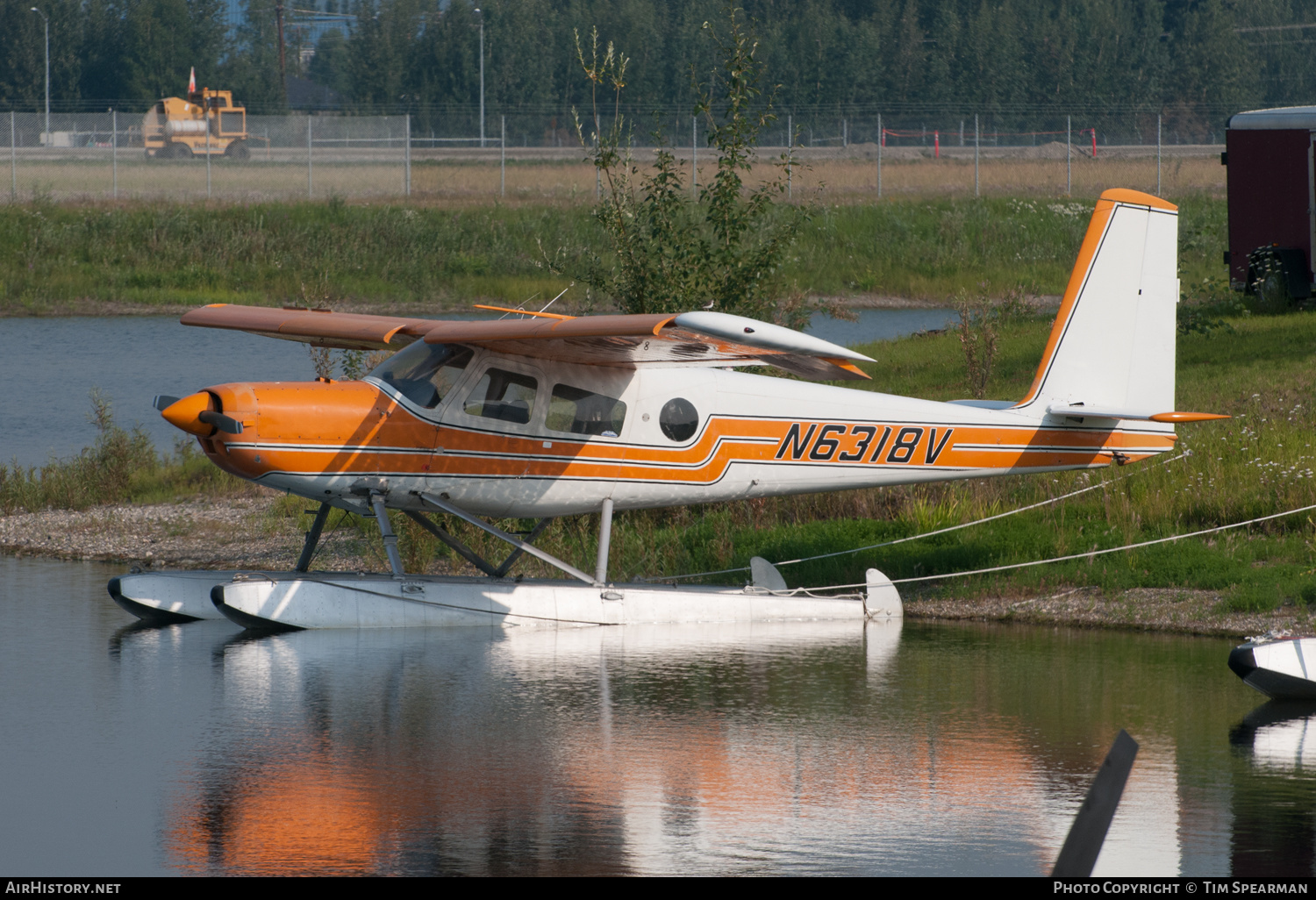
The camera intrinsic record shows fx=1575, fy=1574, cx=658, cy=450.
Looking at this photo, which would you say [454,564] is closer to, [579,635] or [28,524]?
[579,635]

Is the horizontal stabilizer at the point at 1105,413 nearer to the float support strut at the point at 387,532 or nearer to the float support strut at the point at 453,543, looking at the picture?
the float support strut at the point at 453,543

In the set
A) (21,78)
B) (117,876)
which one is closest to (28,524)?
(117,876)

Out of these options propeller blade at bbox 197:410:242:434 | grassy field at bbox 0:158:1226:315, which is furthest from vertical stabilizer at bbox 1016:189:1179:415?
grassy field at bbox 0:158:1226:315

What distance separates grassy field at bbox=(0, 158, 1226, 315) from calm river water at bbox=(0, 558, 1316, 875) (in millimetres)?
23376

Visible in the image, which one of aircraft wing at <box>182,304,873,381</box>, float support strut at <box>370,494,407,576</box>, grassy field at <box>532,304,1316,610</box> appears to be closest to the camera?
aircraft wing at <box>182,304,873,381</box>

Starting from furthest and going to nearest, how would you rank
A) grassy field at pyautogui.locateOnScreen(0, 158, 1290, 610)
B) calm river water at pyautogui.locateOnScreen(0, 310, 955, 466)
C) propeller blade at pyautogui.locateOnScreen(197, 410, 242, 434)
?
calm river water at pyautogui.locateOnScreen(0, 310, 955, 466) → grassy field at pyautogui.locateOnScreen(0, 158, 1290, 610) → propeller blade at pyautogui.locateOnScreen(197, 410, 242, 434)

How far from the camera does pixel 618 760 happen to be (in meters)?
8.16

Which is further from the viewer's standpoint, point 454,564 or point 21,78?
point 21,78

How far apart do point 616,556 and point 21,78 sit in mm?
74567

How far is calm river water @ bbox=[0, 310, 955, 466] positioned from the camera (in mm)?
20531

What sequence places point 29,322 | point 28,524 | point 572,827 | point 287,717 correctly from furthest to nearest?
1. point 29,322
2. point 28,524
3. point 287,717
4. point 572,827

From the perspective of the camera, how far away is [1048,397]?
39.7ft

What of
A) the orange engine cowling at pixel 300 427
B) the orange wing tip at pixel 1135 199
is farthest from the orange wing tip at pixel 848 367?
the orange engine cowling at pixel 300 427

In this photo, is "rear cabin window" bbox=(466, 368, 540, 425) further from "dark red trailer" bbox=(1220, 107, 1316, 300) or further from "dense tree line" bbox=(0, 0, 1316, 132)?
"dense tree line" bbox=(0, 0, 1316, 132)
